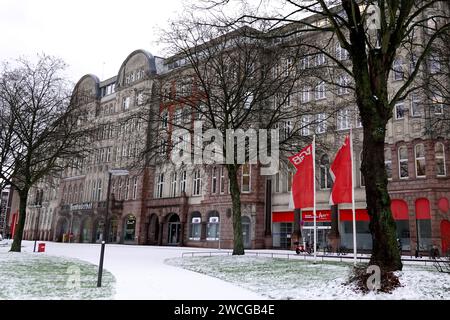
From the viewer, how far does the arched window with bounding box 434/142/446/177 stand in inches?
1276

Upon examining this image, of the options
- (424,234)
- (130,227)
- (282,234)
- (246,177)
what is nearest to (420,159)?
(424,234)

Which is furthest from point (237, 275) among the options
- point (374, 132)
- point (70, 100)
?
point (70, 100)

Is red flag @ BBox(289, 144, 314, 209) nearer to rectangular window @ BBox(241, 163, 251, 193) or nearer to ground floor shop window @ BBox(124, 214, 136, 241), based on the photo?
rectangular window @ BBox(241, 163, 251, 193)

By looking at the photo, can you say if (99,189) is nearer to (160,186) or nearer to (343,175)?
(160,186)

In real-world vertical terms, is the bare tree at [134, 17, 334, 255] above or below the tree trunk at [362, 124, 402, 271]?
above

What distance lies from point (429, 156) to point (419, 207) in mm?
4072

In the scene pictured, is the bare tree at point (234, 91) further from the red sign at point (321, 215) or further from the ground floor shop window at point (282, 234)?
the ground floor shop window at point (282, 234)

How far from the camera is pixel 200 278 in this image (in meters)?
14.7

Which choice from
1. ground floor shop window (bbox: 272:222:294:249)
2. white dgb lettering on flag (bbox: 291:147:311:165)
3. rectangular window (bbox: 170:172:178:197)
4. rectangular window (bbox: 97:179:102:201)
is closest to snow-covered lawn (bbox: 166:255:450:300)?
white dgb lettering on flag (bbox: 291:147:311:165)

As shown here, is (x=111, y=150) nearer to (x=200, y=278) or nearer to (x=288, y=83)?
(x=288, y=83)

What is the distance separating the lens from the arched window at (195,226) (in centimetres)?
4806

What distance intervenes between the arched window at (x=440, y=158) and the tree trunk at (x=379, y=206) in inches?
908

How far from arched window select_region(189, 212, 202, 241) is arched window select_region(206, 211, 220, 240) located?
140 centimetres
